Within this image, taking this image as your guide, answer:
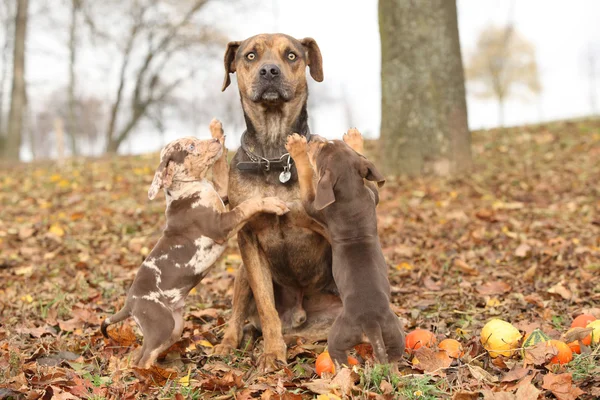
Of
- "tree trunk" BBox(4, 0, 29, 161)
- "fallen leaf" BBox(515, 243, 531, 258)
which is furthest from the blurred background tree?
"fallen leaf" BBox(515, 243, 531, 258)

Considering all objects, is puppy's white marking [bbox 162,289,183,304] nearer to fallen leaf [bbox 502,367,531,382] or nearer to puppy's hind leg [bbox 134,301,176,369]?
puppy's hind leg [bbox 134,301,176,369]

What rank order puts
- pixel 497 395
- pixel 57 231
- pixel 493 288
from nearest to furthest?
pixel 497 395, pixel 493 288, pixel 57 231

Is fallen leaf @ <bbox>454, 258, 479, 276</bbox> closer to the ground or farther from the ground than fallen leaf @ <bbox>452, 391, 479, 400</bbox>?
farther from the ground

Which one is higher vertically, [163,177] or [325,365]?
[163,177]

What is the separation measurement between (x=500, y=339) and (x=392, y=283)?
250cm

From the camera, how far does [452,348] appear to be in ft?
13.6

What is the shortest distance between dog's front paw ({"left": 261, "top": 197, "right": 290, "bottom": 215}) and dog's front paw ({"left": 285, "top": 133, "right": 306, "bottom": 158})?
38 centimetres

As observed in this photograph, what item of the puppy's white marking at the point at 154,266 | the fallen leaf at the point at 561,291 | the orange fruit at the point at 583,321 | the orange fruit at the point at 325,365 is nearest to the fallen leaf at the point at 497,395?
the orange fruit at the point at 325,365

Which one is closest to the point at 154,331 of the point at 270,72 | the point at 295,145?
the point at 295,145

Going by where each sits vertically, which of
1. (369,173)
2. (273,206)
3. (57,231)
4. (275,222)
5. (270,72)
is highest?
(270,72)

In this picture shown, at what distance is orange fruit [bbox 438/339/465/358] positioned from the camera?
4074 mm

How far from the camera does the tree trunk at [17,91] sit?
2078 cm

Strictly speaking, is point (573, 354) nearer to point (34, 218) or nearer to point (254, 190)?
point (254, 190)

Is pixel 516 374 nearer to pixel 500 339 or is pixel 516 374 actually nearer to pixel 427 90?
pixel 500 339
